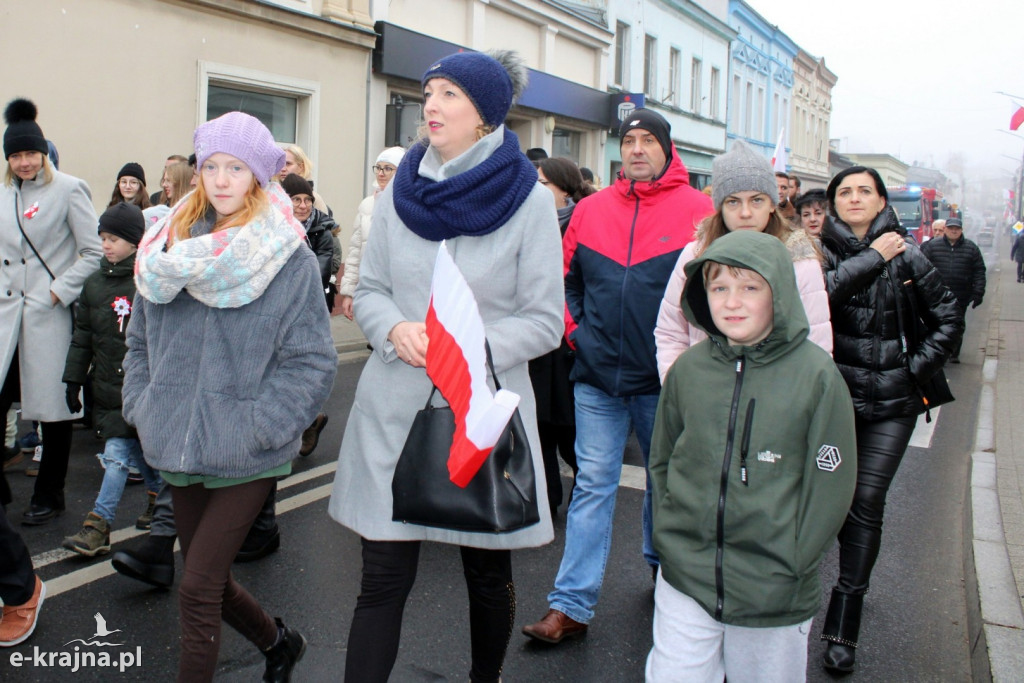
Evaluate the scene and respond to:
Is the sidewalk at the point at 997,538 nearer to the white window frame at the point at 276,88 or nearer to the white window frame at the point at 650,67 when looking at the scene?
the white window frame at the point at 276,88

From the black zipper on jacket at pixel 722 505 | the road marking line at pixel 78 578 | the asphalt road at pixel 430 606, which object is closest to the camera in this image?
the black zipper on jacket at pixel 722 505

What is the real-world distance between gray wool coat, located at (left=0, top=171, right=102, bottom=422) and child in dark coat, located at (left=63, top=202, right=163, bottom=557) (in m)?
0.39

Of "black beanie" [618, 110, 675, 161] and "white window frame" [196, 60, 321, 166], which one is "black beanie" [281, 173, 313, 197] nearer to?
"black beanie" [618, 110, 675, 161]

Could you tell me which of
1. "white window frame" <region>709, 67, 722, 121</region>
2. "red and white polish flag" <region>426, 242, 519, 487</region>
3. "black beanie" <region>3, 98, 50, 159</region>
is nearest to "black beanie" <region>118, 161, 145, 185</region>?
"black beanie" <region>3, 98, 50, 159</region>

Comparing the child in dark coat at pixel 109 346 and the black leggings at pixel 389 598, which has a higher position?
the child in dark coat at pixel 109 346

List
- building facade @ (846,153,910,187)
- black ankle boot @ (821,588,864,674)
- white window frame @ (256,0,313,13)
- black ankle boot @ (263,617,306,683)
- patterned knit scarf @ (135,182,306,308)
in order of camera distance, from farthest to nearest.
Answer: building facade @ (846,153,910,187), white window frame @ (256,0,313,13), black ankle boot @ (821,588,864,674), black ankle boot @ (263,617,306,683), patterned knit scarf @ (135,182,306,308)

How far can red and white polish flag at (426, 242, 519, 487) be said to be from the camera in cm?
229

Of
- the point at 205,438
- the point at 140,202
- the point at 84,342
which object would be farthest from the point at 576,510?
the point at 140,202

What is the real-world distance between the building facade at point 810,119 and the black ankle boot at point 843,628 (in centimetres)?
4115

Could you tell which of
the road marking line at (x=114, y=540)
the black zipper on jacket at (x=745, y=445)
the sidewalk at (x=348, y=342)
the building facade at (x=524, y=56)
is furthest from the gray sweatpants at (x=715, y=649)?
the building facade at (x=524, y=56)

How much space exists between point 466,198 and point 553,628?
70.3 inches

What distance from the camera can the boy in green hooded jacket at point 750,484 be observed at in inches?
94.1

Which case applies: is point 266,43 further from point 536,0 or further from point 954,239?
point 954,239

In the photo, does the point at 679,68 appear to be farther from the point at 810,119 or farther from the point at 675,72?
the point at 810,119
